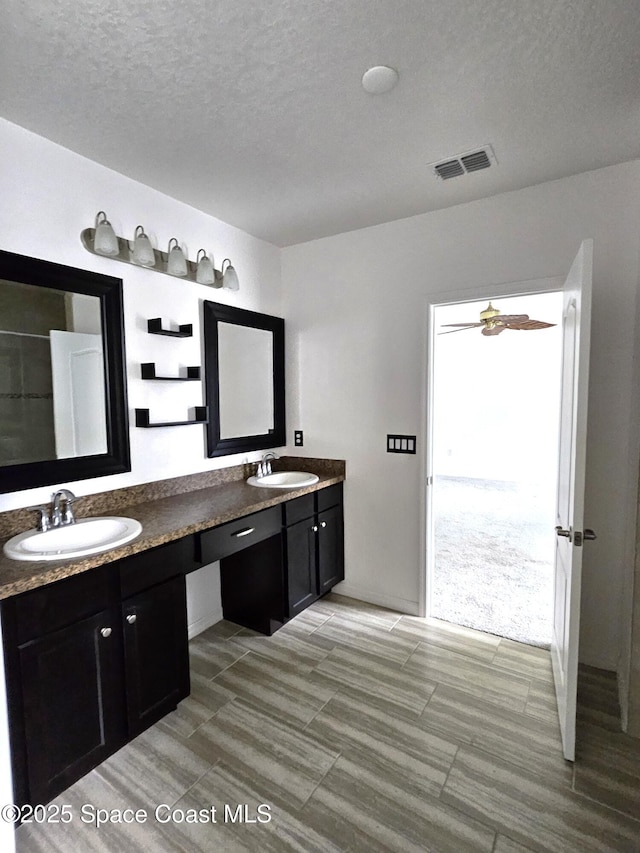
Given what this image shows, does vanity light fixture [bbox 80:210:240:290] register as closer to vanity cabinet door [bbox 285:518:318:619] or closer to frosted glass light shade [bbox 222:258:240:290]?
frosted glass light shade [bbox 222:258:240:290]

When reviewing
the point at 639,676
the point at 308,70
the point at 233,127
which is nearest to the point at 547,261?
the point at 308,70

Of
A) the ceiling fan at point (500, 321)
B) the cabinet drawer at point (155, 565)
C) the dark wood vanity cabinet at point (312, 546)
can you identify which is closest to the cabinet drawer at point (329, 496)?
the dark wood vanity cabinet at point (312, 546)

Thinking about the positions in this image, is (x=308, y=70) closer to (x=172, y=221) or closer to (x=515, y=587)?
(x=172, y=221)

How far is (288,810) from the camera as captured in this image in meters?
1.42

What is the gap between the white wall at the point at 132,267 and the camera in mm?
1703

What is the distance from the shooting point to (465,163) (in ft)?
6.44

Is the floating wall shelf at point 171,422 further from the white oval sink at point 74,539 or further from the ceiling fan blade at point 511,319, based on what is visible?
the ceiling fan blade at point 511,319

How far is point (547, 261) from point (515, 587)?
2.25 meters

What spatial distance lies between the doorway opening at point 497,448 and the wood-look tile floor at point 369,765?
1164mm

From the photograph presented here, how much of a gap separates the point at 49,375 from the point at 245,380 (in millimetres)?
1208

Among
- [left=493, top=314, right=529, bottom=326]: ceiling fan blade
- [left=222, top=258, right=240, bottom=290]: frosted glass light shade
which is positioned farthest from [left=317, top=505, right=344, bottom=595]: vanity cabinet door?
[left=493, top=314, right=529, bottom=326]: ceiling fan blade

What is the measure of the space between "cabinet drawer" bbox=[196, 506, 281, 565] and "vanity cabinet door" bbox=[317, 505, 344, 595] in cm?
48

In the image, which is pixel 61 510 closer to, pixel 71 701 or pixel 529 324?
pixel 71 701

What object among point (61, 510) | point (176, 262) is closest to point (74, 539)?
point (61, 510)
